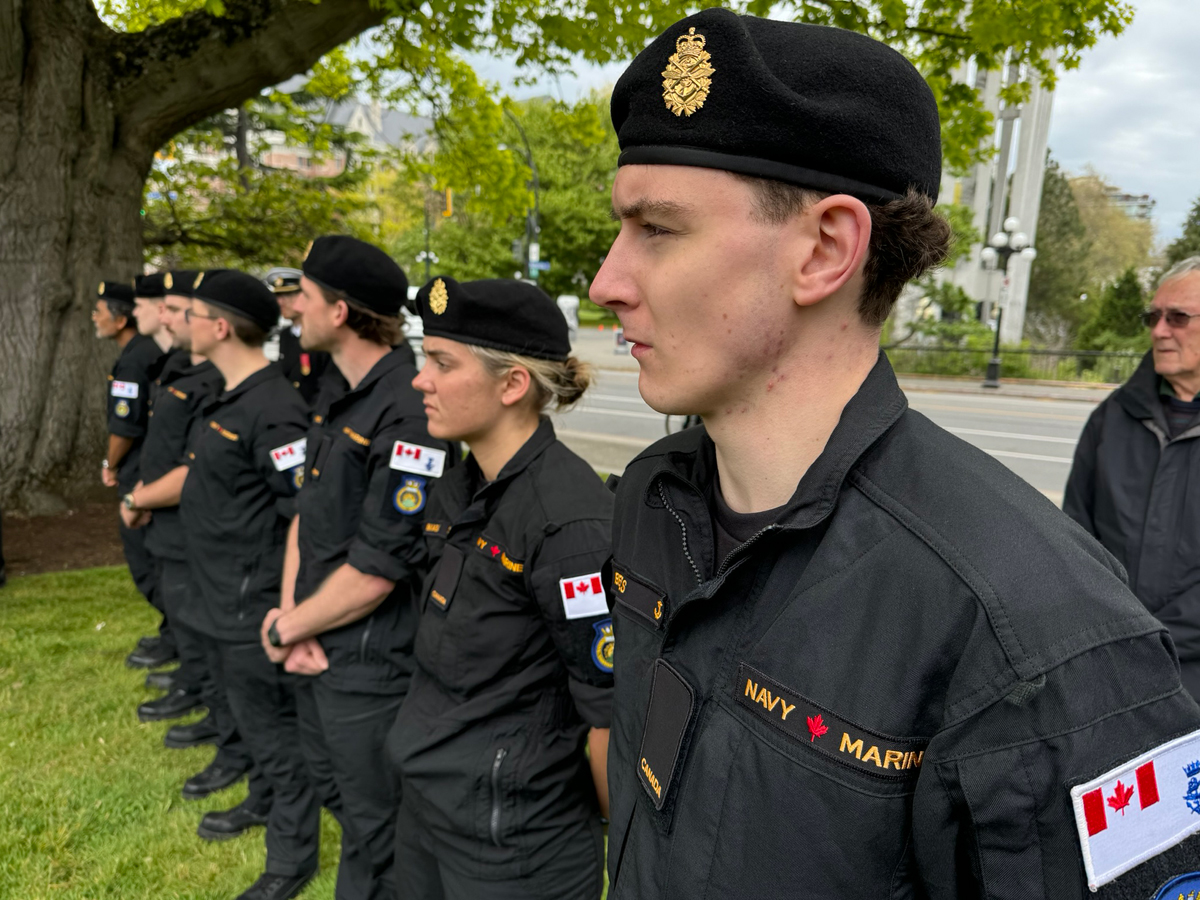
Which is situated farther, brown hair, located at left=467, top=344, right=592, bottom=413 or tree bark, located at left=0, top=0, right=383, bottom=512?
tree bark, located at left=0, top=0, right=383, bottom=512

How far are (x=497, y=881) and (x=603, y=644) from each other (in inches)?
29.1

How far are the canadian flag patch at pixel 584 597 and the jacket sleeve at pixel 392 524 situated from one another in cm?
90

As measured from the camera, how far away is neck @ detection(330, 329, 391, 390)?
3.30m

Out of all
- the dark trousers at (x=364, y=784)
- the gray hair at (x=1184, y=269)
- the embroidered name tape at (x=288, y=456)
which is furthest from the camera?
the embroidered name tape at (x=288, y=456)

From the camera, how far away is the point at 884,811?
98cm

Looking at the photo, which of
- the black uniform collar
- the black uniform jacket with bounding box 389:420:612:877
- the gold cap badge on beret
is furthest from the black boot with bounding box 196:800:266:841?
the black uniform collar

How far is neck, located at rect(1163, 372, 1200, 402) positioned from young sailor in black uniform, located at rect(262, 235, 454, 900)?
2681 mm

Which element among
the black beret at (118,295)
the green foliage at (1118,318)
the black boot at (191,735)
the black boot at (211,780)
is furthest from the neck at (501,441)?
the green foliage at (1118,318)

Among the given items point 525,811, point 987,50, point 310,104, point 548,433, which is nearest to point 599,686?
point 525,811

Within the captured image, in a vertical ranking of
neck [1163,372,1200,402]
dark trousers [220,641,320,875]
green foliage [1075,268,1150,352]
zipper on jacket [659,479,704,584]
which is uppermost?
green foliage [1075,268,1150,352]

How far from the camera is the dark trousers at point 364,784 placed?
9.45ft

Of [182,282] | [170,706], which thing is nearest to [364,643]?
[170,706]

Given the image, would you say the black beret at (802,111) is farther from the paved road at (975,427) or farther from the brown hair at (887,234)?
the paved road at (975,427)

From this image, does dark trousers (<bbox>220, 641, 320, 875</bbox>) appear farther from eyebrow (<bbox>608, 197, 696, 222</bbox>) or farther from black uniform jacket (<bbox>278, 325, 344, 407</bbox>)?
eyebrow (<bbox>608, 197, 696, 222</bbox>)
